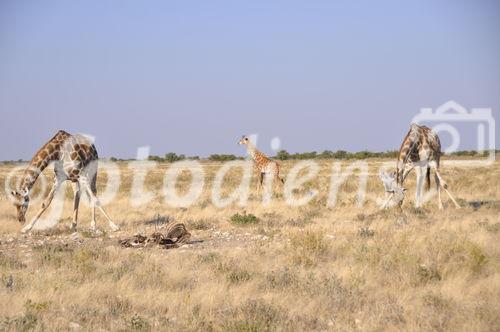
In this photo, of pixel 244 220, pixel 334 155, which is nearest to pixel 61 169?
pixel 244 220

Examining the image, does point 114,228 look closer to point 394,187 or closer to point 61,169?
point 61,169

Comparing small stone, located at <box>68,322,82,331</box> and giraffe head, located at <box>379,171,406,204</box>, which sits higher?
giraffe head, located at <box>379,171,406,204</box>

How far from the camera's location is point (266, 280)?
27.0ft

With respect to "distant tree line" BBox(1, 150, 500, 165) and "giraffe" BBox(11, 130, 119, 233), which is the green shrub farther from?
"distant tree line" BBox(1, 150, 500, 165)

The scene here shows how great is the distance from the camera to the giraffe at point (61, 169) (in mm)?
14227

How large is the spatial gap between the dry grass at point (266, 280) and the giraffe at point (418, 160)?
340cm

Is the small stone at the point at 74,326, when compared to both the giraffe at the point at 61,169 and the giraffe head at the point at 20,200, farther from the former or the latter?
the giraffe head at the point at 20,200

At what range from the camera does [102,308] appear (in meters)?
7.04

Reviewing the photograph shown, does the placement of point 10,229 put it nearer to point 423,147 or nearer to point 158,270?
point 158,270

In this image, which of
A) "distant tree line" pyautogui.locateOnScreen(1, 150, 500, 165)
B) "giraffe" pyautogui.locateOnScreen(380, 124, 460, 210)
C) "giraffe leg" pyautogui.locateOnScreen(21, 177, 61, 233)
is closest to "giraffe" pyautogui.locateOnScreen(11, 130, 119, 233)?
"giraffe leg" pyautogui.locateOnScreen(21, 177, 61, 233)

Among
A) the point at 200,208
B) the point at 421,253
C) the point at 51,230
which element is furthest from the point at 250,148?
the point at 421,253

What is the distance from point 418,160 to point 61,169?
1055 centimetres

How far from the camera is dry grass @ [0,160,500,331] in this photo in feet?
21.4

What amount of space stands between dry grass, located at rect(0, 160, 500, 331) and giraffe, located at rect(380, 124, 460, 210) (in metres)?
3.40
